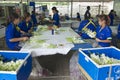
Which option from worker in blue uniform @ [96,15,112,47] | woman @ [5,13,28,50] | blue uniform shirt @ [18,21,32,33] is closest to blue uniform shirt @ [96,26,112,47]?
worker in blue uniform @ [96,15,112,47]

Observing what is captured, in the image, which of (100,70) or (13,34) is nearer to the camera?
(100,70)

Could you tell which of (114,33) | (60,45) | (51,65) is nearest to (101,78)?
(60,45)

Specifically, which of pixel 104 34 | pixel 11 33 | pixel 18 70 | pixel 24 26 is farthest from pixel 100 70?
pixel 24 26

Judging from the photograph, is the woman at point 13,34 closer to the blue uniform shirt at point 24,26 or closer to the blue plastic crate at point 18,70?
the blue plastic crate at point 18,70

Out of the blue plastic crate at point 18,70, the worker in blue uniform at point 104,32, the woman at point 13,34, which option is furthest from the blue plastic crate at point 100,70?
the woman at point 13,34

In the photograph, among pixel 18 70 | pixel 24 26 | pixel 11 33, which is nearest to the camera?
pixel 18 70

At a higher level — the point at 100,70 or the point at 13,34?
the point at 13,34

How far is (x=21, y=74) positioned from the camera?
1.97 meters

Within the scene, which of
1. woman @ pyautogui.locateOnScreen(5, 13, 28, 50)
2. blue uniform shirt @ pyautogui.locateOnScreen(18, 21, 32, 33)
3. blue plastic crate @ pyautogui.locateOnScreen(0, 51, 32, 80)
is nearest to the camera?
blue plastic crate @ pyautogui.locateOnScreen(0, 51, 32, 80)

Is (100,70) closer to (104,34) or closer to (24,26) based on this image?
(104,34)

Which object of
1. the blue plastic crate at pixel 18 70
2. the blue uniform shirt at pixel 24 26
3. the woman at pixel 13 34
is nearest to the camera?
the blue plastic crate at pixel 18 70

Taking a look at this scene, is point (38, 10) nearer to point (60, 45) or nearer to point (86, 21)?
point (86, 21)

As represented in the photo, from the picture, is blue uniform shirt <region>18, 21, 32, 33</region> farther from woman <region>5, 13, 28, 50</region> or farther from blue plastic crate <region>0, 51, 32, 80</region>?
blue plastic crate <region>0, 51, 32, 80</region>

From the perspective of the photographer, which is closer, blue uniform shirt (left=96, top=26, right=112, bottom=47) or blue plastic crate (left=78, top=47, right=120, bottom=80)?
blue plastic crate (left=78, top=47, right=120, bottom=80)
